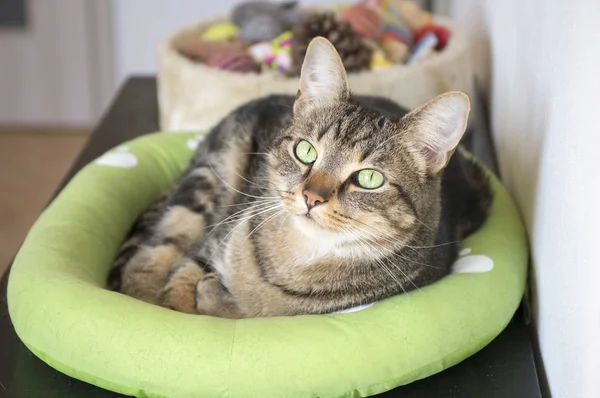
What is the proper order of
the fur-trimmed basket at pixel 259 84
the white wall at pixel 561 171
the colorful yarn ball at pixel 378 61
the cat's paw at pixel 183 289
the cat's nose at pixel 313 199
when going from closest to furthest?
the white wall at pixel 561 171
the cat's nose at pixel 313 199
the cat's paw at pixel 183 289
the fur-trimmed basket at pixel 259 84
the colorful yarn ball at pixel 378 61

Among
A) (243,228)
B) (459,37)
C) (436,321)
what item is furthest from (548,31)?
(459,37)

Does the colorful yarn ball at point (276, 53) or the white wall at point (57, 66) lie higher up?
the colorful yarn ball at point (276, 53)

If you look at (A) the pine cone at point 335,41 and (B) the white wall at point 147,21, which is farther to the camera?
(B) the white wall at point 147,21

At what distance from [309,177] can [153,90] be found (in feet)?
5.10

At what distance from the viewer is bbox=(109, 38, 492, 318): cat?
1232 mm

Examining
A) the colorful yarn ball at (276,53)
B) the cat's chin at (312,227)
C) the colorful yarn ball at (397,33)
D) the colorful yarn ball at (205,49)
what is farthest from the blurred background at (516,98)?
the colorful yarn ball at (205,49)

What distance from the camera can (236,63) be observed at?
7.17 ft

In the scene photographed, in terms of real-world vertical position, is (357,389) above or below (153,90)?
above

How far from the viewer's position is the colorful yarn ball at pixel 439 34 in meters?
2.34

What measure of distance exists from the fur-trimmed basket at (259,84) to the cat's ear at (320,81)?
2.13 feet

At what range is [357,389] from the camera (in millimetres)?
1125

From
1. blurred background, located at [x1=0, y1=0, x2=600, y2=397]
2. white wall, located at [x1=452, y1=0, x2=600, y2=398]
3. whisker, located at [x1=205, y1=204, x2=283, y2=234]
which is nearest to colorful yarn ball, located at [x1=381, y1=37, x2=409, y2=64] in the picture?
blurred background, located at [x1=0, y1=0, x2=600, y2=397]

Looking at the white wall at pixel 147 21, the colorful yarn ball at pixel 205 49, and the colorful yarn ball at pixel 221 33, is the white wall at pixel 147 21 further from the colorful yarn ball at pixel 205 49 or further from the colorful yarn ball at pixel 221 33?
the colorful yarn ball at pixel 205 49

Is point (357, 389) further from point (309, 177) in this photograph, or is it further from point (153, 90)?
point (153, 90)
